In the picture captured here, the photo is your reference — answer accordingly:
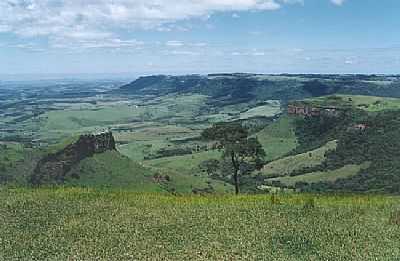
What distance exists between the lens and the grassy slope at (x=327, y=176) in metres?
159

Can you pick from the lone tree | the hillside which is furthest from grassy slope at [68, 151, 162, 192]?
the lone tree

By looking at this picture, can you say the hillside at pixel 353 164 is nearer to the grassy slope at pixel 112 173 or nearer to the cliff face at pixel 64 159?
the grassy slope at pixel 112 173

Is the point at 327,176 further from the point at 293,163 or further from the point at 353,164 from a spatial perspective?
the point at 293,163

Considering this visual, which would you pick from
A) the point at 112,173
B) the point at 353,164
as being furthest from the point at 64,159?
the point at 353,164

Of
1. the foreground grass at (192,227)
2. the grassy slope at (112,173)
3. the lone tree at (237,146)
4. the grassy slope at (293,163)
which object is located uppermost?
the foreground grass at (192,227)

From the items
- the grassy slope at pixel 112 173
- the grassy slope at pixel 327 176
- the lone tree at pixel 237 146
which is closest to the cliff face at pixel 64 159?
the grassy slope at pixel 112 173

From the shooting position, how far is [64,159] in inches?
4850

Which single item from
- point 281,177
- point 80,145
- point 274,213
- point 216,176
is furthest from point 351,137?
point 274,213

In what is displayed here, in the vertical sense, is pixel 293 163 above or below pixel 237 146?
below

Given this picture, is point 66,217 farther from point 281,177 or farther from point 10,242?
point 281,177

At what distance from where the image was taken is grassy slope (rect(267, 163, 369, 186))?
15875 cm

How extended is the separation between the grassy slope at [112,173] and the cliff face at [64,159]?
170 centimetres

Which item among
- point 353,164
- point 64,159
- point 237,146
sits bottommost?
point 353,164

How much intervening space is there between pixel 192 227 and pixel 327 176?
14767 cm
